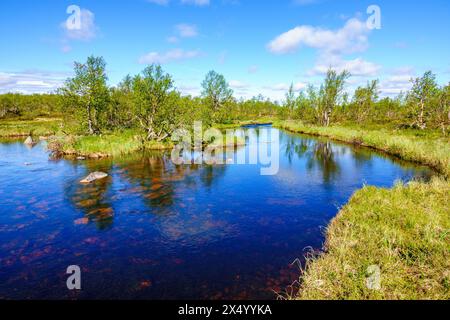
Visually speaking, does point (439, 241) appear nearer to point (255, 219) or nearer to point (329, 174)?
point (255, 219)

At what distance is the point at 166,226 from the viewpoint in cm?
1578

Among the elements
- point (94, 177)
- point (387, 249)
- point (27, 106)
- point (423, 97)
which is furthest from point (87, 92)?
point (27, 106)

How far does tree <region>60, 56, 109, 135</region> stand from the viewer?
42.1 m

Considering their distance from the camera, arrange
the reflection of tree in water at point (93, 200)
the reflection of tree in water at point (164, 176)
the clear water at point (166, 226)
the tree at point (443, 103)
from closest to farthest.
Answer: the clear water at point (166, 226)
the reflection of tree in water at point (93, 200)
the reflection of tree in water at point (164, 176)
the tree at point (443, 103)

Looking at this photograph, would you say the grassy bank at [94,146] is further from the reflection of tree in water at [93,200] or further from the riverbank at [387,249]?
the riverbank at [387,249]

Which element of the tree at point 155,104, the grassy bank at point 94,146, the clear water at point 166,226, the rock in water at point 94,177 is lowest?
the clear water at point 166,226

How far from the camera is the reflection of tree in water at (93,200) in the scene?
16750 millimetres

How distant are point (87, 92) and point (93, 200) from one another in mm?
29762

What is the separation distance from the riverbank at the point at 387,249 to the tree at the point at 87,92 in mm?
41229

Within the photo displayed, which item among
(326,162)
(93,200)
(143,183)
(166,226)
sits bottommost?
(166,226)

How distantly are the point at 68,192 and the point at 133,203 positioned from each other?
6.32m

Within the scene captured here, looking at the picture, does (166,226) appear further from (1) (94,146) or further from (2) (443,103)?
(2) (443,103)

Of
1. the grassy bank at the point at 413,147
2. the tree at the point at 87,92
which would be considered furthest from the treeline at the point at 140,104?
the grassy bank at the point at 413,147

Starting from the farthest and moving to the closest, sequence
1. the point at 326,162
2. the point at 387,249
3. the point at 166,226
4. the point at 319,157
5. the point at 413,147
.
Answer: the point at 319,157 → the point at 326,162 → the point at 413,147 → the point at 166,226 → the point at 387,249
